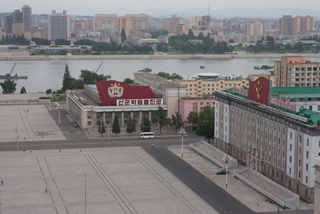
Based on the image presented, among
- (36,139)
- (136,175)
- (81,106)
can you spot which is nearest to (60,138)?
(36,139)

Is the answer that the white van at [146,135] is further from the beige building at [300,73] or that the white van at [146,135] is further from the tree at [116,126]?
the beige building at [300,73]

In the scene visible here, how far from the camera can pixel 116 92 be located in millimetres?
95938

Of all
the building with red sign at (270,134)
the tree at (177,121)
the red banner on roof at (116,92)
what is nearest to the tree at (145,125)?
the tree at (177,121)

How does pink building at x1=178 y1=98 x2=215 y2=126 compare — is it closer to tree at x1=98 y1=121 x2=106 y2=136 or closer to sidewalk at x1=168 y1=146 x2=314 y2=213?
tree at x1=98 y1=121 x2=106 y2=136

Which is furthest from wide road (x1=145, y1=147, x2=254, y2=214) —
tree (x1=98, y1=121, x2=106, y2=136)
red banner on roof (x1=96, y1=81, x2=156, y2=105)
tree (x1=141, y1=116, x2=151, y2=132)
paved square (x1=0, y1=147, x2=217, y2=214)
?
red banner on roof (x1=96, y1=81, x2=156, y2=105)

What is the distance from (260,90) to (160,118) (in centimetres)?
3042

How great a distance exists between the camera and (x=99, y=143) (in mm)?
83188

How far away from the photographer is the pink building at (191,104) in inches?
3775

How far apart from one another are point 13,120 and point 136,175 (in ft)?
155

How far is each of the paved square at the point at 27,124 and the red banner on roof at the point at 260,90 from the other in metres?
32.9

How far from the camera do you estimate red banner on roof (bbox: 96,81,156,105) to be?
9544 centimetres

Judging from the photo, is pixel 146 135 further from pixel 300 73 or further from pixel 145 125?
pixel 300 73

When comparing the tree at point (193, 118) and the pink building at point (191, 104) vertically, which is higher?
the pink building at point (191, 104)

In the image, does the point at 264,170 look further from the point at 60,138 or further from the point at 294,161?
the point at 60,138
